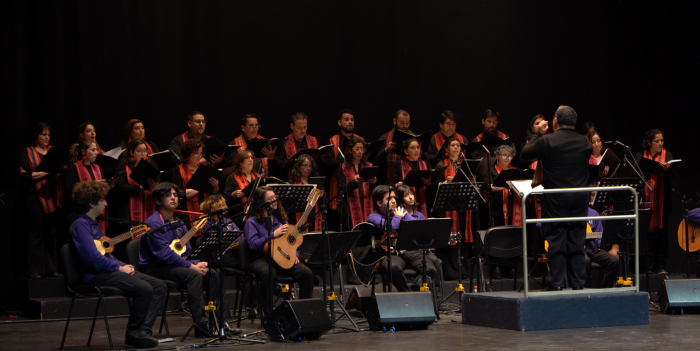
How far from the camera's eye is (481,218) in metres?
9.55

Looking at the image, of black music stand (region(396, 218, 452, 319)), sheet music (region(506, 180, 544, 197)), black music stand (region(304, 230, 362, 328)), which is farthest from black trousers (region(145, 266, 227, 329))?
sheet music (region(506, 180, 544, 197))

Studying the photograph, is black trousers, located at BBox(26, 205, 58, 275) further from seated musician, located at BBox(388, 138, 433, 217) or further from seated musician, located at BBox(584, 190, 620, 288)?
seated musician, located at BBox(584, 190, 620, 288)

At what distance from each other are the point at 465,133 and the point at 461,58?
1067 millimetres

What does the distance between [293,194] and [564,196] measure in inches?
90.4

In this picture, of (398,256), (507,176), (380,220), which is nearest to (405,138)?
(507,176)

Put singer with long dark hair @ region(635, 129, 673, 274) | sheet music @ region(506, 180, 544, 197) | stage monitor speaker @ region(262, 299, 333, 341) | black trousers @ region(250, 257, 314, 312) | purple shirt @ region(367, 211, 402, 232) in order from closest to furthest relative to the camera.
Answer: stage monitor speaker @ region(262, 299, 333, 341) < sheet music @ region(506, 180, 544, 197) < black trousers @ region(250, 257, 314, 312) < purple shirt @ region(367, 211, 402, 232) < singer with long dark hair @ region(635, 129, 673, 274)

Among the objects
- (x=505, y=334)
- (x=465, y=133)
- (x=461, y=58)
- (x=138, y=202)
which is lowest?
(x=505, y=334)

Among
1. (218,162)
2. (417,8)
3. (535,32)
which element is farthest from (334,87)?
(535,32)

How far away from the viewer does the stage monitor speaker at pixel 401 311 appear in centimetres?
646

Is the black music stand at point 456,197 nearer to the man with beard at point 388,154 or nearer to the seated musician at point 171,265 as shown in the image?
the man with beard at point 388,154

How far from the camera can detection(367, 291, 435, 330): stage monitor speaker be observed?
6.46 m

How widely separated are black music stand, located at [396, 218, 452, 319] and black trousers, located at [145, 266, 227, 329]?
64.6 inches

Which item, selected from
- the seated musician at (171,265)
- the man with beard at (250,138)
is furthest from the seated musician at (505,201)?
the seated musician at (171,265)

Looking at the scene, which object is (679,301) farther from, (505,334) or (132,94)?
(132,94)
